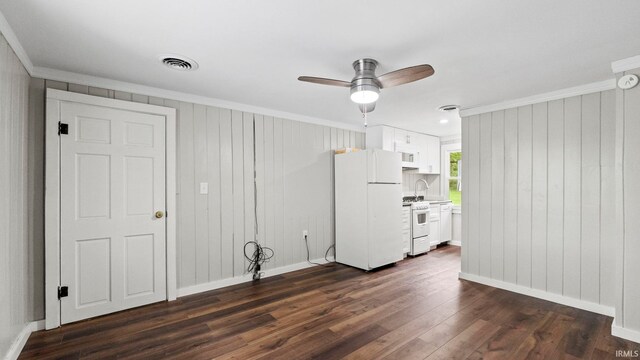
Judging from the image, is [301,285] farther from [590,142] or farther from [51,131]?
[590,142]

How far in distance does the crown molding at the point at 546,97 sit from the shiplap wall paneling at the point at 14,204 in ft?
14.5

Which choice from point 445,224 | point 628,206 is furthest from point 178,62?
point 445,224

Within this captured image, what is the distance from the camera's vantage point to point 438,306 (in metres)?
2.95

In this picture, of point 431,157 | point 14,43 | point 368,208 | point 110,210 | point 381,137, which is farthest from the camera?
point 431,157

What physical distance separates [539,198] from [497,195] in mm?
426

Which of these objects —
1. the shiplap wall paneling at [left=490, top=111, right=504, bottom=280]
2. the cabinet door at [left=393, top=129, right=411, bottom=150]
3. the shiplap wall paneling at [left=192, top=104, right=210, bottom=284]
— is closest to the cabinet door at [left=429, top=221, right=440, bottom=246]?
the cabinet door at [left=393, top=129, right=411, bottom=150]

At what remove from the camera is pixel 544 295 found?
3.18 m

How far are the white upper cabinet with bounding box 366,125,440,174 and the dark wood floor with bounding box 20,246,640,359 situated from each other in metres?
2.39

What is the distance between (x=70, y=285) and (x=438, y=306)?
347 cm

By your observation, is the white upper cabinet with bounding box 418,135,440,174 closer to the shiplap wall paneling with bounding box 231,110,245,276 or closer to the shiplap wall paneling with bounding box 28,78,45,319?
the shiplap wall paneling with bounding box 231,110,245,276

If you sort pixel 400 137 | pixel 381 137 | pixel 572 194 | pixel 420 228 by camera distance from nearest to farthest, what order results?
pixel 572 194 → pixel 381 137 → pixel 420 228 → pixel 400 137

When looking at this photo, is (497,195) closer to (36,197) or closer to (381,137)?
(381,137)

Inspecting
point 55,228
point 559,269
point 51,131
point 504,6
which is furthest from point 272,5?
point 559,269

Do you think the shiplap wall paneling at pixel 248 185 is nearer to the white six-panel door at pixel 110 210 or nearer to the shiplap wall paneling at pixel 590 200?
the white six-panel door at pixel 110 210
